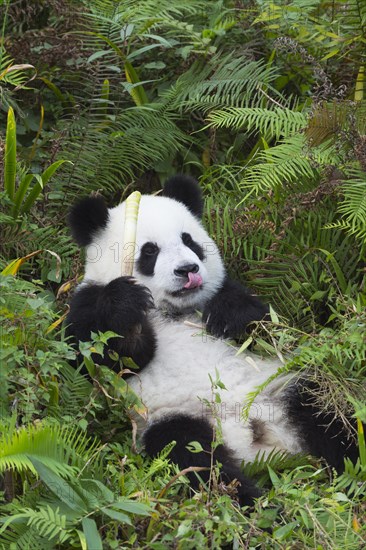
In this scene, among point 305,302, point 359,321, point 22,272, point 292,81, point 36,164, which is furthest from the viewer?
point 292,81

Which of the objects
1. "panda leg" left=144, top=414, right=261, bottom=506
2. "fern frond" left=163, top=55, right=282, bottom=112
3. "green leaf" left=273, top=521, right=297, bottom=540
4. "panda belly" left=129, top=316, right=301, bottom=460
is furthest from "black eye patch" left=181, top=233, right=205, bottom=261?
"green leaf" left=273, top=521, right=297, bottom=540

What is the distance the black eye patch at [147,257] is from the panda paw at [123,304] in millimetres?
351

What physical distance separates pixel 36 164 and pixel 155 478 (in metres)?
3.13

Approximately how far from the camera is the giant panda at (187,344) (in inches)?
183

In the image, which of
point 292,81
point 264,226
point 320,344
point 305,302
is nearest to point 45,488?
point 320,344

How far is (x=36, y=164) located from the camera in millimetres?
6664

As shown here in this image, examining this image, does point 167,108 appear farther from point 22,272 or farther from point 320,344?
point 320,344

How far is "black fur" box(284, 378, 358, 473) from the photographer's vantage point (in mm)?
4656

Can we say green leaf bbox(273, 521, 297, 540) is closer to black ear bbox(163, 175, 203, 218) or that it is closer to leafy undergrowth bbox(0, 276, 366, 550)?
leafy undergrowth bbox(0, 276, 366, 550)

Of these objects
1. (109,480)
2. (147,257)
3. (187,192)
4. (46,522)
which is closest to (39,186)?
(187,192)

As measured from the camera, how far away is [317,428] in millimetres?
4723

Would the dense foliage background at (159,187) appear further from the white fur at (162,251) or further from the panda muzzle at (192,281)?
the panda muzzle at (192,281)

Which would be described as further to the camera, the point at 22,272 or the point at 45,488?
the point at 22,272

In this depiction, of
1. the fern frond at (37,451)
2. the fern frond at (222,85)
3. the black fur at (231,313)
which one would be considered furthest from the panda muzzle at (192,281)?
the fern frond at (222,85)
